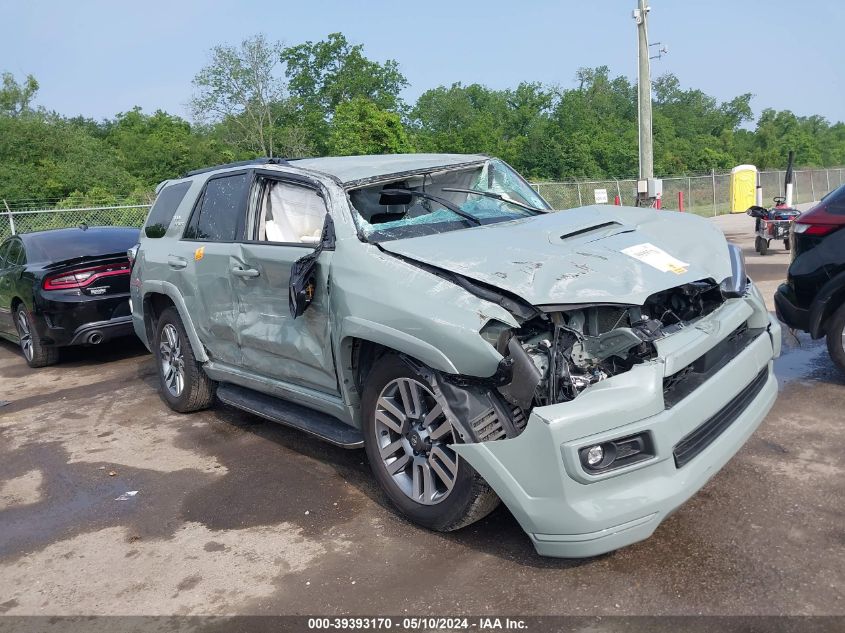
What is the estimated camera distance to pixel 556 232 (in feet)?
13.2

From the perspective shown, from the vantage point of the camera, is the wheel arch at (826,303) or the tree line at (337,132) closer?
the wheel arch at (826,303)

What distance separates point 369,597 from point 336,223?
2030mm

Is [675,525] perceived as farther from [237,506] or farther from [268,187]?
[268,187]

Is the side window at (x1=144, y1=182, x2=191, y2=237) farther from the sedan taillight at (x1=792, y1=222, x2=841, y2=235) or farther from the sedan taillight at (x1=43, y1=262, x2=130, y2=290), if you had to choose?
the sedan taillight at (x1=792, y1=222, x2=841, y2=235)

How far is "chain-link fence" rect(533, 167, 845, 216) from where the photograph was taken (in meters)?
28.7

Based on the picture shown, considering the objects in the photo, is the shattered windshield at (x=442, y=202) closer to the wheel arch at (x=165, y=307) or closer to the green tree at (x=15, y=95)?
the wheel arch at (x=165, y=307)

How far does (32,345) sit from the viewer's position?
8.68m

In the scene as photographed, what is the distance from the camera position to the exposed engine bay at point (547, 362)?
10.5 ft

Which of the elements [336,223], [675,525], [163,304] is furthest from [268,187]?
[675,525]

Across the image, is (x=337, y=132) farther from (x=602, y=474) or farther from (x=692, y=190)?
(x=602, y=474)

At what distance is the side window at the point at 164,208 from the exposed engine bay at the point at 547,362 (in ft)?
11.8

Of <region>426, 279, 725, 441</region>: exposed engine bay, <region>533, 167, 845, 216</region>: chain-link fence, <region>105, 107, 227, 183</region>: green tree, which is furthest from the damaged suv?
<region>105, 107, 227, 183</region>: green tree

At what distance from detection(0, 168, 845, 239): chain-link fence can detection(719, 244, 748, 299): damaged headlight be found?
14957 mm

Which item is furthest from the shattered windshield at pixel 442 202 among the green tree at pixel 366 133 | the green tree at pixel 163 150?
the green tree at pixel 163 150
